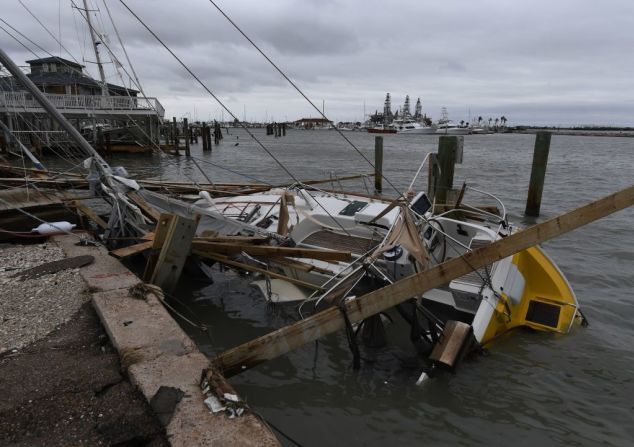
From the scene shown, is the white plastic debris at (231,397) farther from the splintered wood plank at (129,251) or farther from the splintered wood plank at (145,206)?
the splintered wood plank at (145,206)

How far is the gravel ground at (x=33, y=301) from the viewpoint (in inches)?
172

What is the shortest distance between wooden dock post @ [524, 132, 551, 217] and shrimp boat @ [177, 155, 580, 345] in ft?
28.5

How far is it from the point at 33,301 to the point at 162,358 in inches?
89.3

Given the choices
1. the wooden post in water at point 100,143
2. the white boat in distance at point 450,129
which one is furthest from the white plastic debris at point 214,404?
the white boat in distance at point 450,129

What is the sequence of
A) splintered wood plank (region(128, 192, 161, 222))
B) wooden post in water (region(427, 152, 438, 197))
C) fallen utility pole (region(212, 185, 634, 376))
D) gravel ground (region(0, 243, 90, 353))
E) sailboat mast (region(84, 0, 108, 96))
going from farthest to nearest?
sailboat mast (region(84, 0, 108, 96)) < wooden post in water (region(427, 152, 438, 197)) < splintered wood plank (region(128, 192, 161, 222)) < gravel ground (region(0, 243, 90, 353)) < fallen utility pole (region(212, 185, 634, 376))

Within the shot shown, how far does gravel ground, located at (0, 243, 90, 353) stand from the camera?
4.36 meters

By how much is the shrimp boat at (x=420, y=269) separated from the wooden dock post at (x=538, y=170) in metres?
8.69

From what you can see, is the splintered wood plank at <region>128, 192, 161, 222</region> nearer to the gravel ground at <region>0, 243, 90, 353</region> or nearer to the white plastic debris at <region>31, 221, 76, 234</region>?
the white plastic debris at <region>31, 221, 76, 234</region>

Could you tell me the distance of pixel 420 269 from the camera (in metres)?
5.88

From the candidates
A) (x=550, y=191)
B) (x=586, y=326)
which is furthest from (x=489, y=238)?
(x=550, y=191)

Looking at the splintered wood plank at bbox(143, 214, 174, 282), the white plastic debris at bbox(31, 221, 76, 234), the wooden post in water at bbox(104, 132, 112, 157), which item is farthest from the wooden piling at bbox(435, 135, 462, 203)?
the wooden post in water at bbox(104, 132, 112, 157)

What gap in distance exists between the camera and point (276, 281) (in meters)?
7.64

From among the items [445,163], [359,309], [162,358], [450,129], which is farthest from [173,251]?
[450,129]

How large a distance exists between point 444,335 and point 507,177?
2657cm
